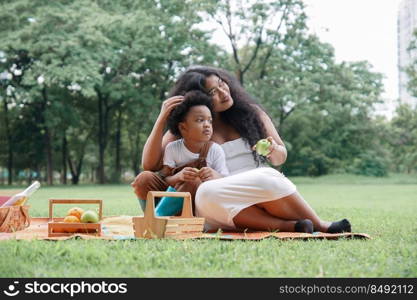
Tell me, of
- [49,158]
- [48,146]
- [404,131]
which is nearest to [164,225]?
[49,158]

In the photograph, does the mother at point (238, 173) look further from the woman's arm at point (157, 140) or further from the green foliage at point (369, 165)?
the green foliage at point (369, 165)

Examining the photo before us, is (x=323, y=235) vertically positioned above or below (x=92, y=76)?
below

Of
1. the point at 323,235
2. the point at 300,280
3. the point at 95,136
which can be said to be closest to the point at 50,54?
the point at 95,136

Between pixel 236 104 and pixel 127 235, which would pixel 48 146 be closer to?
pixel 236 104

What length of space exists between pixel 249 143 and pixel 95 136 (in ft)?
93.9

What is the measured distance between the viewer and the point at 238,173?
4.59m

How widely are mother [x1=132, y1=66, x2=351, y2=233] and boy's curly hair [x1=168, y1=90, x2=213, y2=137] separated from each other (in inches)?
2.2

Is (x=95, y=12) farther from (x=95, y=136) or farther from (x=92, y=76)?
(x=95, y=136)

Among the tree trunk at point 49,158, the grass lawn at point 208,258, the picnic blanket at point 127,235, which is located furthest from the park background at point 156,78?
the grass lawn at point 208,258

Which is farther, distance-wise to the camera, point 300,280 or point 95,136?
point 95,136

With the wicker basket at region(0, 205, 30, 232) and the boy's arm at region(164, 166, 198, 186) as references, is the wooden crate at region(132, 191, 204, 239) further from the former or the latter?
the wicker basket at region(0, 205, 30, 232)

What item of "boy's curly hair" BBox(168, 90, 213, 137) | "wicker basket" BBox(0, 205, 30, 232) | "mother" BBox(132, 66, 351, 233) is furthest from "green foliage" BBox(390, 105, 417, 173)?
"wicker basket" BBox(0, 205, 30, 232)

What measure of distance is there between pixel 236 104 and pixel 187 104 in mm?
634

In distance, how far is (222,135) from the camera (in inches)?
193
